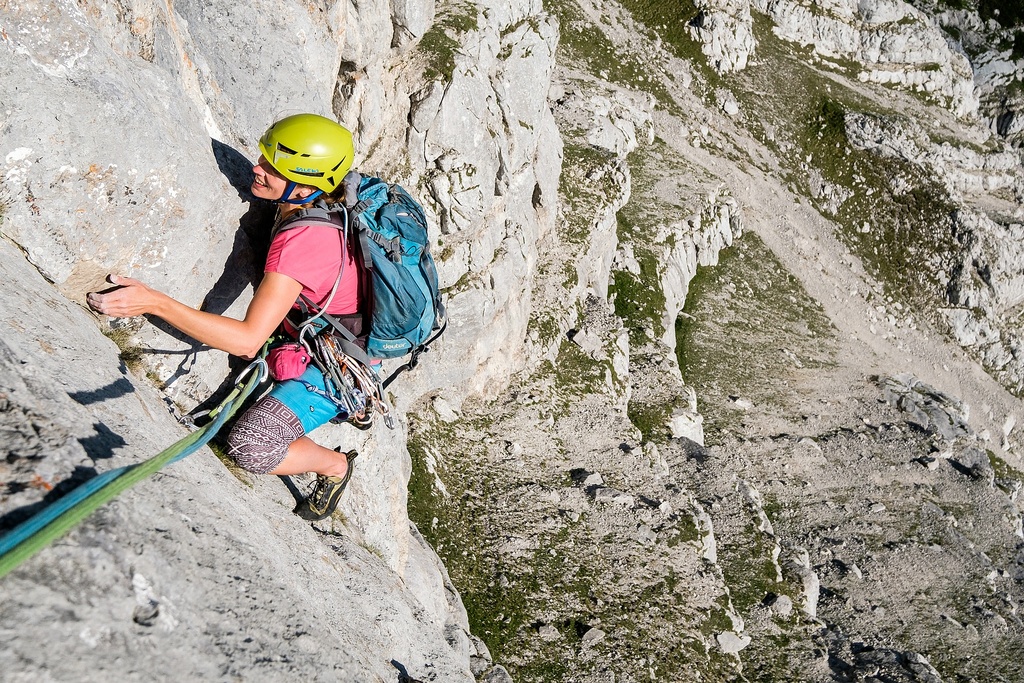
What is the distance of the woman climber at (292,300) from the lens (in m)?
6.96

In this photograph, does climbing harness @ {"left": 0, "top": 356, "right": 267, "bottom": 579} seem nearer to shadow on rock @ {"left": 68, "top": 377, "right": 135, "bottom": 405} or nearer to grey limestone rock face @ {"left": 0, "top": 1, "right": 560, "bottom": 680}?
grey limestone rock face @ {"left": 0, "top": 1, "right": 560, "bottom": 680}

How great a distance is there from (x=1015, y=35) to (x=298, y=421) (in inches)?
4771

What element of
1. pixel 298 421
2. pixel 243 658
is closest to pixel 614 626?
pixel 298 421

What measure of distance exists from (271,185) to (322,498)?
426cm

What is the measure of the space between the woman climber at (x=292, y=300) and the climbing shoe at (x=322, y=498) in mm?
14

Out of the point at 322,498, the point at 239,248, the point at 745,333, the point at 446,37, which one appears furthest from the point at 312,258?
the point at 745,333

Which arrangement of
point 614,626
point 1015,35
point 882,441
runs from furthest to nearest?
point 1015,35 → point 882,441 → point 614,626

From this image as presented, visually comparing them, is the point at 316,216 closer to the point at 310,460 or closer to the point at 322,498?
the point at 310,460

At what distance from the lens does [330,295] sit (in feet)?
26.3

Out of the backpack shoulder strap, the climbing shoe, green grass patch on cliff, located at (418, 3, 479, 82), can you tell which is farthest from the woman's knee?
green grass patch on cliff, located at (418, 3, 479, 82)

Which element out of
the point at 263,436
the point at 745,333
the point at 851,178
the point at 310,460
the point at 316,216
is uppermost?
the point at 851,178

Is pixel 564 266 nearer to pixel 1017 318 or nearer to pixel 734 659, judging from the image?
pixel 734 659

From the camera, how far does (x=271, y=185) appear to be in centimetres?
813

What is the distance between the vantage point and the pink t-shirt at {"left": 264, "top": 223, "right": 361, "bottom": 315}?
7.40 m
